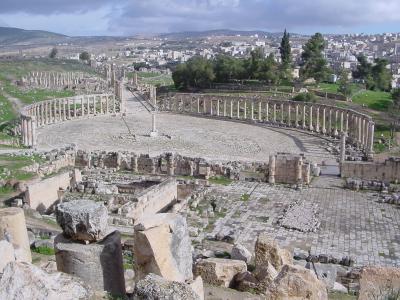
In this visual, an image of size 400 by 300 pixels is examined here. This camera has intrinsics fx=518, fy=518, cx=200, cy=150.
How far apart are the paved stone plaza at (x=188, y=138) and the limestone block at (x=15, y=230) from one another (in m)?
31.1

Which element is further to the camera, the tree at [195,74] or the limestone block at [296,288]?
the tree at [195,74]

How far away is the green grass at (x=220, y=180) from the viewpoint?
110 feet

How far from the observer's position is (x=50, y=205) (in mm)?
27781

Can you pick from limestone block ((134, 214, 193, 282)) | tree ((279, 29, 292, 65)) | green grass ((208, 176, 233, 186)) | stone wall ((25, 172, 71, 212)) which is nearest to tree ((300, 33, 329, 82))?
tree ((279, 29, 292, 65))

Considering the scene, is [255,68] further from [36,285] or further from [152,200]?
Result: [36,285]

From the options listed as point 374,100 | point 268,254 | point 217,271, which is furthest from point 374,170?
point 374,100

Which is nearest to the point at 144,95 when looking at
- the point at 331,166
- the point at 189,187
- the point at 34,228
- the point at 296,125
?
the point at 296,125

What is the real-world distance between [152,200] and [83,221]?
58.3 ft

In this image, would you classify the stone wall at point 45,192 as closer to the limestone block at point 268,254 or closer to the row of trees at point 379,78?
the limestone block at point 268,254

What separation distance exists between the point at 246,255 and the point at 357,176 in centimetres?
2070

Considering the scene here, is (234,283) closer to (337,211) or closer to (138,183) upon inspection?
(337,211)

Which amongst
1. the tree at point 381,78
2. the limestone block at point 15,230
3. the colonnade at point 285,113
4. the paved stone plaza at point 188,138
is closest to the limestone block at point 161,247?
the limestone block at point 15,230

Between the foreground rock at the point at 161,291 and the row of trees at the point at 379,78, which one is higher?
the row of trees at the point at 379,78

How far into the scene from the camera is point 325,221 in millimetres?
26156
